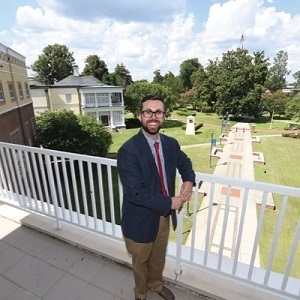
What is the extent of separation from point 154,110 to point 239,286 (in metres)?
1.78

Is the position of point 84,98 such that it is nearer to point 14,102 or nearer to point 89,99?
point 89,99

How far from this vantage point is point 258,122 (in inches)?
1252

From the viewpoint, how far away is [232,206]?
8.78 metres

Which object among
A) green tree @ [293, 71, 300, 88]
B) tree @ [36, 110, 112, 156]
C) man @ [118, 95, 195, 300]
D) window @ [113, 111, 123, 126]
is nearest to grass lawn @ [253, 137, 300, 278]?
man @ [118, 95, 195, 300]

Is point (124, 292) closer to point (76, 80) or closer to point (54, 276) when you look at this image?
point (54, 276)

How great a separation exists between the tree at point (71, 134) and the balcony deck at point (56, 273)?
10822 mm

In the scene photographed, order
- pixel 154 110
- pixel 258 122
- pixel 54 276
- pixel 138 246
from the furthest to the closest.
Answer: pixel 258 122 < pixel 54 276 < pixel 138 246 < pixel 154 110

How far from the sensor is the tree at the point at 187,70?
52.6 meters

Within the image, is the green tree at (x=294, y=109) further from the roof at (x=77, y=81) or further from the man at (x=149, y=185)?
the man at (x=149, y=185)

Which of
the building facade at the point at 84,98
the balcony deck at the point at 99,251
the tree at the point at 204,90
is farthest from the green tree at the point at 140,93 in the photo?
the balcony deck at the point at 99,251

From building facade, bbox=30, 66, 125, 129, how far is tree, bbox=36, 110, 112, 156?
11.0 meters

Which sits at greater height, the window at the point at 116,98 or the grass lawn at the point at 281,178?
the window at the point at 116,98

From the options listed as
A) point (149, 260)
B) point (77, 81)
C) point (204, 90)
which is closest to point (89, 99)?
point (77, 81)

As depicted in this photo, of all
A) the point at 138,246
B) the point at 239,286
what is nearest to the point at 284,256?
the point at 239,286
